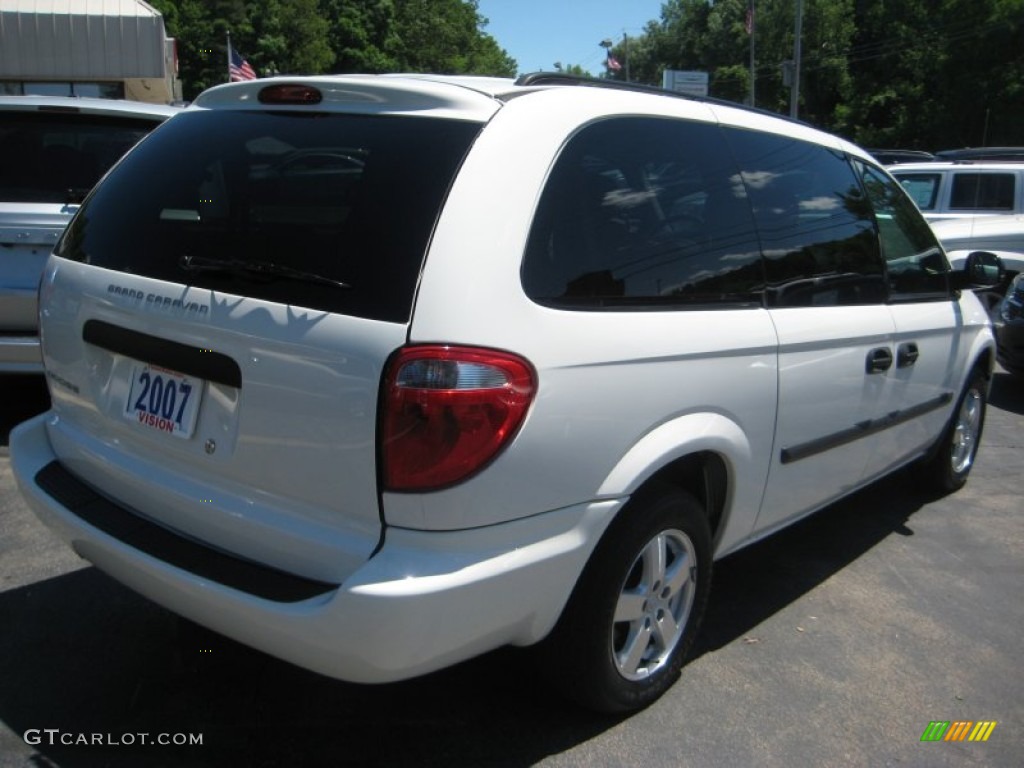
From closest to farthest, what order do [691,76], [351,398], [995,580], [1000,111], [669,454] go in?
[351,398] < [669,454] < [995,580] < [1000,111] < [691,76]

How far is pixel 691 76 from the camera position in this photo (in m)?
55.7

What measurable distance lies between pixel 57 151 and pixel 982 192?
9792 mm

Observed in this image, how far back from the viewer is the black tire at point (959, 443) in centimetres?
481

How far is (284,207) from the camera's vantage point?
8.06 feet

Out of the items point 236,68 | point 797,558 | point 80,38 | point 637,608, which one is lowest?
point 797,558

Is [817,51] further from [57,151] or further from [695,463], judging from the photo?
[695,463]

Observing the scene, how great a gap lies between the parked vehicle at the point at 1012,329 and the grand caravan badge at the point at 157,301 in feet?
22.8

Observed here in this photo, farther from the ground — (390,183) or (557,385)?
(390,183)

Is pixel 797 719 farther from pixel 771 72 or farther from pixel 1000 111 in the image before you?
pixel 771 72

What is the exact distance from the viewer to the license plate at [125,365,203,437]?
93.8 inches

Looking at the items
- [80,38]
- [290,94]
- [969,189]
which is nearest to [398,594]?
[290,94]

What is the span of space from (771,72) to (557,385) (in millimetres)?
61777

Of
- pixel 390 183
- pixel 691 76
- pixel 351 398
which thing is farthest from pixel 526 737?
pixel 691 76

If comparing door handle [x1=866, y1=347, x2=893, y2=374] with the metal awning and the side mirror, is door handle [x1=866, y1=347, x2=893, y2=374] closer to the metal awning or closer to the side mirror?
the side mirror
